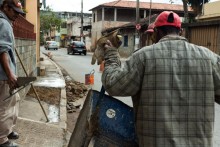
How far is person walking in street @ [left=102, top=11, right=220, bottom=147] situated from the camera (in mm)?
2258

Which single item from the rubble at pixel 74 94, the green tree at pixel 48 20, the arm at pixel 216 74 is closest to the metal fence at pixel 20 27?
the rubble at pixel 74 94

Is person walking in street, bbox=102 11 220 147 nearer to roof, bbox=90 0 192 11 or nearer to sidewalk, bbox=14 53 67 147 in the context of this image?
sidewalk, bbox=14 53 67 147

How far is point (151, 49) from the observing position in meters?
2.31

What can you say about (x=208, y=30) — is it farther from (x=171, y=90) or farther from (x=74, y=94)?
(x=171, y=90)

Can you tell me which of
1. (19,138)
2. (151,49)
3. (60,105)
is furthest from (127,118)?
(60,105)

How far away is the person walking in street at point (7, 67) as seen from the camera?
3.94 metres

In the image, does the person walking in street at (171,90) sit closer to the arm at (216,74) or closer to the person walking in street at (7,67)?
the arm at (216,74)

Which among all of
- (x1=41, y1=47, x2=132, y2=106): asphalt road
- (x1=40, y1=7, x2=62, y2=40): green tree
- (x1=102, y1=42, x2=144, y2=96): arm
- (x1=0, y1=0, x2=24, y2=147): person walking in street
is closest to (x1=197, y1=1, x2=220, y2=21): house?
(x1=41, y1=47, x2=132, y2=106): asphalt road

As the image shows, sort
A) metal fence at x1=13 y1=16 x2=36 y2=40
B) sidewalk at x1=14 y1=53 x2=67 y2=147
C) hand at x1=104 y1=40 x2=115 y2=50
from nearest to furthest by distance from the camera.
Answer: hand at x1=104 y1=40 x2=115 y2=50 < sidewalk at x1=14 y1=53 x2=67 y2=147 < metal fence at x1=13 y1=16 x2=36 y2=40

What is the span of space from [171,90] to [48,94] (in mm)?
7590

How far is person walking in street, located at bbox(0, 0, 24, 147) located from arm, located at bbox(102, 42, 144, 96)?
1.81 metres

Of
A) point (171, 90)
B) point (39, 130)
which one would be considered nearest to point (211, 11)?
point (39, 130)

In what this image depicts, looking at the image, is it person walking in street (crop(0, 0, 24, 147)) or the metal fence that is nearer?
person walking in street (crop(0, 0, 24, 147))

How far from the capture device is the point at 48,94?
9594 millimetres
